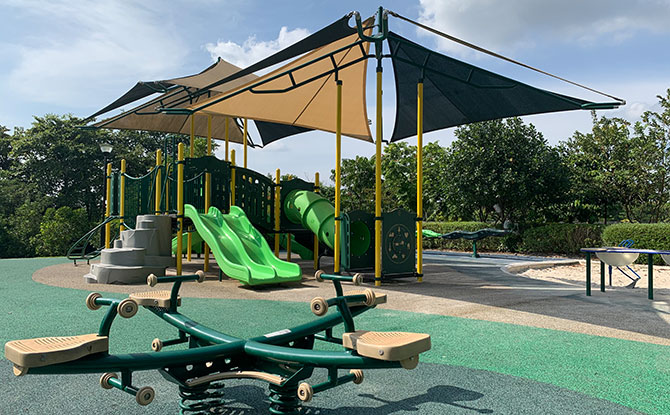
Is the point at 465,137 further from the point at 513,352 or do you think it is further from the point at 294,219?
the point at 513,352

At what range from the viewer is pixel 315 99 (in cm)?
1252

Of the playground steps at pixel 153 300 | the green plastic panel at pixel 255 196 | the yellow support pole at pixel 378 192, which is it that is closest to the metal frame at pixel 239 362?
the playground steps at pixel 153 300

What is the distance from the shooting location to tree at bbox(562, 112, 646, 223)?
18.5 metres

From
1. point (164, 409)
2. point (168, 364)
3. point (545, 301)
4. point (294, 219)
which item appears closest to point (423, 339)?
point (168, 364)

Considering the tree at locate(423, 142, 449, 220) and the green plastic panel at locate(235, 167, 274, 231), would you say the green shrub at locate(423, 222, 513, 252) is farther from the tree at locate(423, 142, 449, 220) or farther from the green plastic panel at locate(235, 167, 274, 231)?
the green plastic panel at locate(235, 167, 274, 231)

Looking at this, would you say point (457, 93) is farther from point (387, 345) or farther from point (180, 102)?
point (387, 345)

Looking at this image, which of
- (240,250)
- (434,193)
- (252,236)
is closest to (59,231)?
(252,236)

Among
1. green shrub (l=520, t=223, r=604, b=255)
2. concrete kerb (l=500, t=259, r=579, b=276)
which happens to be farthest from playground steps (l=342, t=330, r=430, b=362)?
green shrub (l=520, t=223, r=604, b=255)

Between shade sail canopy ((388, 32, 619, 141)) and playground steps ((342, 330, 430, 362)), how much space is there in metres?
6.55

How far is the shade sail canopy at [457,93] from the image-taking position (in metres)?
8.34

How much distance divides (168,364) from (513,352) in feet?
9.67

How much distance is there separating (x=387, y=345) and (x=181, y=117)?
1562cm

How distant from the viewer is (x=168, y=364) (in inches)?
84.0

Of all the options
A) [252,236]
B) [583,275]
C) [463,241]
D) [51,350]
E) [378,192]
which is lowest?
[583,275]
